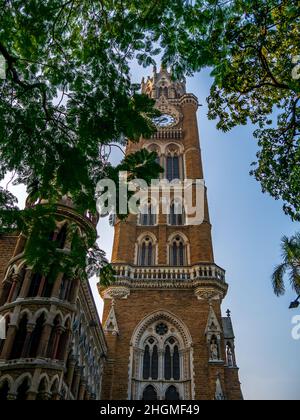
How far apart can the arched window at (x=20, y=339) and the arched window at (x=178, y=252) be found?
53.3 feet

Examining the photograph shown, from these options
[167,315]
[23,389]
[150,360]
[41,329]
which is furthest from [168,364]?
[23,389]

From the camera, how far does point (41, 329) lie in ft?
40.8

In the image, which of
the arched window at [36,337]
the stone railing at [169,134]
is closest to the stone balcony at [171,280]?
the arched window at [36,337]

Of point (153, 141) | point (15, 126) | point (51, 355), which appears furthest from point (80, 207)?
point (153, 141)

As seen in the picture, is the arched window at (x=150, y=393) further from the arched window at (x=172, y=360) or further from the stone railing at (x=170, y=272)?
the stone railing at (x=170, y=272)

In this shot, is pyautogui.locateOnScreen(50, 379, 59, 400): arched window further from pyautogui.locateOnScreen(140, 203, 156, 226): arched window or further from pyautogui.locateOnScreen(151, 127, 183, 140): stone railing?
pyautogui.locateOnScreen(151, 127, 183, 140): stone railing

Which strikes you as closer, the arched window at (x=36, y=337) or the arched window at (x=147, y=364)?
the arched window at (x=36, y=337)

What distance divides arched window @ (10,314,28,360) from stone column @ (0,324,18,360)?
16cm

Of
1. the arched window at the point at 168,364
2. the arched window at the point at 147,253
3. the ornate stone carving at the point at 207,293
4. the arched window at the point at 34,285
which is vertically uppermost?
the arched window at the point at 147,253

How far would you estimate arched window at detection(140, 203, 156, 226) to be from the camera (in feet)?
103

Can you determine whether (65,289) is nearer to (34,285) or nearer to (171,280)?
(34,285)

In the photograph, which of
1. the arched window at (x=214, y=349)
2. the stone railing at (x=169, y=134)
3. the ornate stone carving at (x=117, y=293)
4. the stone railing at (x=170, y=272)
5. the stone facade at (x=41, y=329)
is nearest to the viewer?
the stone facade at (x=41, y=329)

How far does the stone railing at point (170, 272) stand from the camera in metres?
26.0

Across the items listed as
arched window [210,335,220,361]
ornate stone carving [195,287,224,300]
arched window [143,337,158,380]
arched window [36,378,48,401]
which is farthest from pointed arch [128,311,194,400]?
arched window [36,378,48,401]
